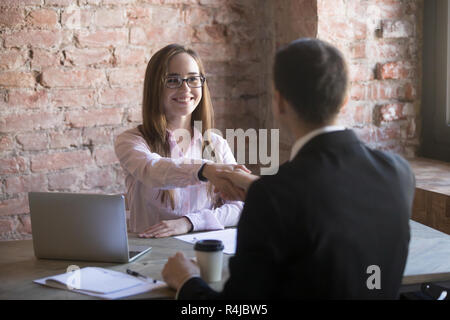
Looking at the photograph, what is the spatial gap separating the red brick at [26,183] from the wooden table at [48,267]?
1.97 ft

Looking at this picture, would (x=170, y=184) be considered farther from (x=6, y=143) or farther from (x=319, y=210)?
(x=319, y=210)

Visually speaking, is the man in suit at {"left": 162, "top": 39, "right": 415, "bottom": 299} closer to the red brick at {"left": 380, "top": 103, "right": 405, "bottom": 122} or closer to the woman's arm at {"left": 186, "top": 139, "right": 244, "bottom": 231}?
the woman's arm at {"left": 186, "top": 139, "right": 244, "bottom": 231}

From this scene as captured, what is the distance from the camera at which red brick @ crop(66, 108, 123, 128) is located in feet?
8.34

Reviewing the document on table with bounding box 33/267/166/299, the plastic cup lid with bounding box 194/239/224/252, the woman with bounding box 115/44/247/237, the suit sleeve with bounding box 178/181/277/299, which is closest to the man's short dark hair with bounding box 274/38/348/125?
the suit sleeve with bounding box 178/181/277/299

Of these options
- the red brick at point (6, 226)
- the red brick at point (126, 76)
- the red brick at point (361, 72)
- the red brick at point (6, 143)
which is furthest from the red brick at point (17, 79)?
the red brick at point (361, 72)

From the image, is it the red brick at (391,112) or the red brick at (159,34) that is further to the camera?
the red brick at (391,112)

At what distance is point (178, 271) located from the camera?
1361 millimetres

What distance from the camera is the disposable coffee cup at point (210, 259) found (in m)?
1.42

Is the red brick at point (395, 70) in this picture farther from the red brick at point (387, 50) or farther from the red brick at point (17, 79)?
the red brick at point (17, 79)

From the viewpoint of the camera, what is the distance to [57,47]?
248 centimetres

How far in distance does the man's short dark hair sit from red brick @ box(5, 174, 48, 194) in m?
1.63

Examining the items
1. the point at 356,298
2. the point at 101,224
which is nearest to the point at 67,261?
the point at 101,224

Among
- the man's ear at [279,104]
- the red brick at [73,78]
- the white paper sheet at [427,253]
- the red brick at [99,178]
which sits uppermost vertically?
the red brick at [73,78]
